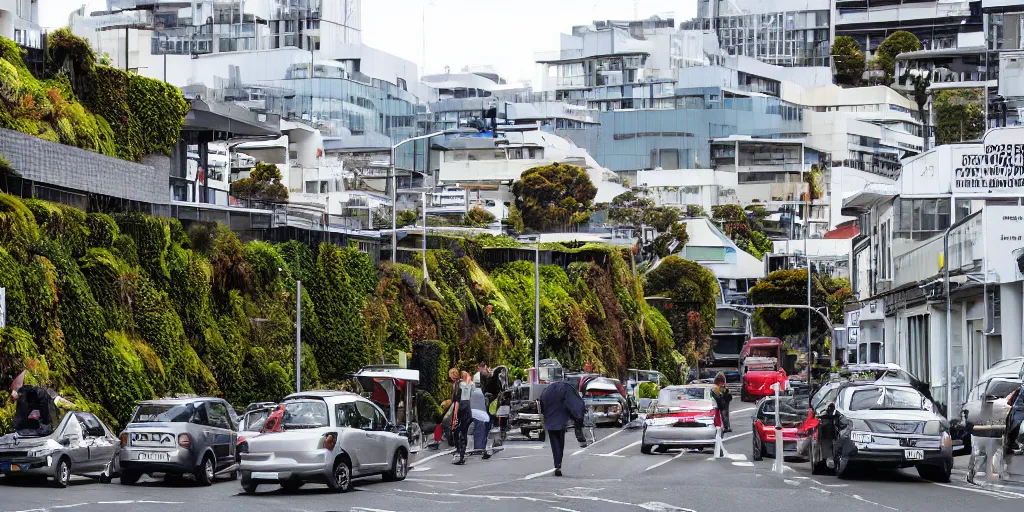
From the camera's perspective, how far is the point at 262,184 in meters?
88.2

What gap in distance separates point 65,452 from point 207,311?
46.0ft

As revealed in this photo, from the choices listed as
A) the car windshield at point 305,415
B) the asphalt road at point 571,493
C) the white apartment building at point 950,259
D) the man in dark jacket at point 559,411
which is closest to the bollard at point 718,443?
the asphalt road at point 571,493

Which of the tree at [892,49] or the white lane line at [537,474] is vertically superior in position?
the tree at [892,49]

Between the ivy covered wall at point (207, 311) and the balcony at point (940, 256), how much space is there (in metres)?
15.4

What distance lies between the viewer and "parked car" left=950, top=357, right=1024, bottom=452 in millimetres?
24156

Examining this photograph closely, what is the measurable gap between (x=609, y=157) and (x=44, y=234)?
130 metres

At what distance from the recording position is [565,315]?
70.6 metres

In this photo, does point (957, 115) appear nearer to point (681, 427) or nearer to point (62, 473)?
point (681, 427)

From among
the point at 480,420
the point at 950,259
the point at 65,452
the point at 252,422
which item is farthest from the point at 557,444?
the point at 950,259

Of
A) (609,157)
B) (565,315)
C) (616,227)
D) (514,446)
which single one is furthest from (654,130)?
(514,446)

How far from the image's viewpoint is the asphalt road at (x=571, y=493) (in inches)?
754

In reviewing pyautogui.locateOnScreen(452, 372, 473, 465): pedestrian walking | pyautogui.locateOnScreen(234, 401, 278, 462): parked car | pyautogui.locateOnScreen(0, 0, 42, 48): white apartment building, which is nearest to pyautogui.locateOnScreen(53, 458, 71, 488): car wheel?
pyautogui.locateOnScreen(234, 401, 278, 462): parked car

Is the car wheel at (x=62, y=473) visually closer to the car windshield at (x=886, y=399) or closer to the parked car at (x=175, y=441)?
the parked car at (x=175, y=441)

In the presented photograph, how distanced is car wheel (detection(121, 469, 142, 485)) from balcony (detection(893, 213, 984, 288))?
23.2 meters
